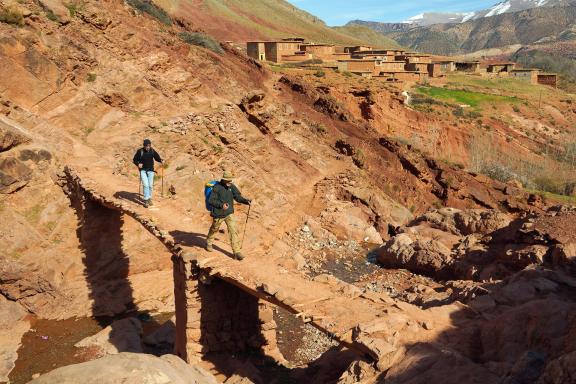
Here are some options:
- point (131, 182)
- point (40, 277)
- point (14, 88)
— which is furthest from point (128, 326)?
point (14, 88)

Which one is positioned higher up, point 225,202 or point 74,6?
point 74,6

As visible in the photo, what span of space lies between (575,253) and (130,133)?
14392 millimetres

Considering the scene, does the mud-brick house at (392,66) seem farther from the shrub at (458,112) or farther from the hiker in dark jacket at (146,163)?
the hiker in dark jacket at (146,163)

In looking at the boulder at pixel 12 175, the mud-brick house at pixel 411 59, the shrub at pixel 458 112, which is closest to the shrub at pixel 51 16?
the boulder at pixel 12 175

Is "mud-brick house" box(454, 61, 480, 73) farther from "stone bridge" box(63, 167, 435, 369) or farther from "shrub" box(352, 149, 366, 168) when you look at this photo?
"stone bridge" box(63, 167, 435, 369)

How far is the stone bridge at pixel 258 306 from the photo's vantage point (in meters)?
Answer: 7.05

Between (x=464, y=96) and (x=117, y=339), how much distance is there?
50.7 m

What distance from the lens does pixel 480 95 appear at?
184 feet

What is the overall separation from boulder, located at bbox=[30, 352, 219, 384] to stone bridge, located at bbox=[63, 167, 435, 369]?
8.32ft

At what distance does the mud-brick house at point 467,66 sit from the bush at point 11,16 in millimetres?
66115

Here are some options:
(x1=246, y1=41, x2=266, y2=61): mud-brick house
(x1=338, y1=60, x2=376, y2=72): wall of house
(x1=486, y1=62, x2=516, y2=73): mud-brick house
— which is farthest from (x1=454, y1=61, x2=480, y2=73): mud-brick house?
(x1=246, y1=41, x2=266, y2=61): mud-brick house

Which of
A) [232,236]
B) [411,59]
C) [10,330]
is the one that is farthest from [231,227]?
[411,59]

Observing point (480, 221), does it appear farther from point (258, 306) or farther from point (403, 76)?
point (403, 76)

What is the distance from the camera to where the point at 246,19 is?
292ft
